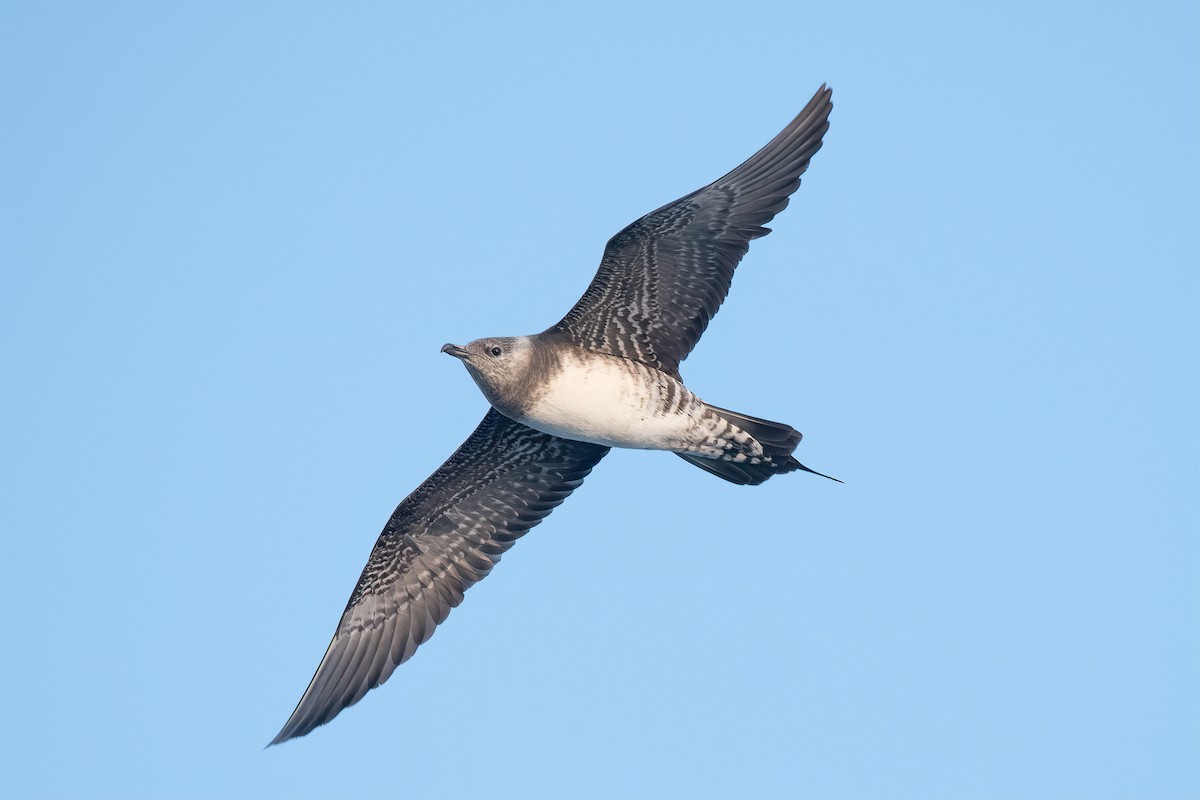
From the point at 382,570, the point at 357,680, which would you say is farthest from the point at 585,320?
the point at 357,680

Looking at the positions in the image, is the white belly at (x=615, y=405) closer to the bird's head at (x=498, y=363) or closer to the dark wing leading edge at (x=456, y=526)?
the bird's head at (x=498, y=363)

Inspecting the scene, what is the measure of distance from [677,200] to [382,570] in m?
4.11

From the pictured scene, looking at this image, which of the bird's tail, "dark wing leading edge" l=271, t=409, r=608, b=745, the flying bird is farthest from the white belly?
"dark wing leading edge" l=271, t=409, r=608, b=745

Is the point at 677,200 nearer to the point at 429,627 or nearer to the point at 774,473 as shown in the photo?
the point at 774,473

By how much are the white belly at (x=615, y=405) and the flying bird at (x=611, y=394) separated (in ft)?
0.04

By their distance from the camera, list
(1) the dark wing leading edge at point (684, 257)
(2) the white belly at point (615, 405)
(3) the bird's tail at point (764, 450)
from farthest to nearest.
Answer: (3) the bird's tail at point (764, 450) → (1) the dark wing leading edge at point (684, 257) → (2) the white belly at point (615, 405)

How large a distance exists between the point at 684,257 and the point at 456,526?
3.10 meters

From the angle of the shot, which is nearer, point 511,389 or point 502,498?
point 511,389

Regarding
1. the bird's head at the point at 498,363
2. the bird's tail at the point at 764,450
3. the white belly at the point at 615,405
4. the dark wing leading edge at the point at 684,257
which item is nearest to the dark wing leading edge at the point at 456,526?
the white belly at the point at 615,405

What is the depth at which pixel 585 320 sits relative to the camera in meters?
10.5

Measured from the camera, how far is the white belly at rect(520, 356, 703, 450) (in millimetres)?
10203

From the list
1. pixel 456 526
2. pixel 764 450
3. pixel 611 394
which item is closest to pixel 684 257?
pixel 611 394

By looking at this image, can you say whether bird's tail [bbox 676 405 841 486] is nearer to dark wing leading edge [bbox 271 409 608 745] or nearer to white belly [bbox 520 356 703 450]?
white belly [bbox 520 356 703 450]

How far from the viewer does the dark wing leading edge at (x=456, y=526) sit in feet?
36.3
